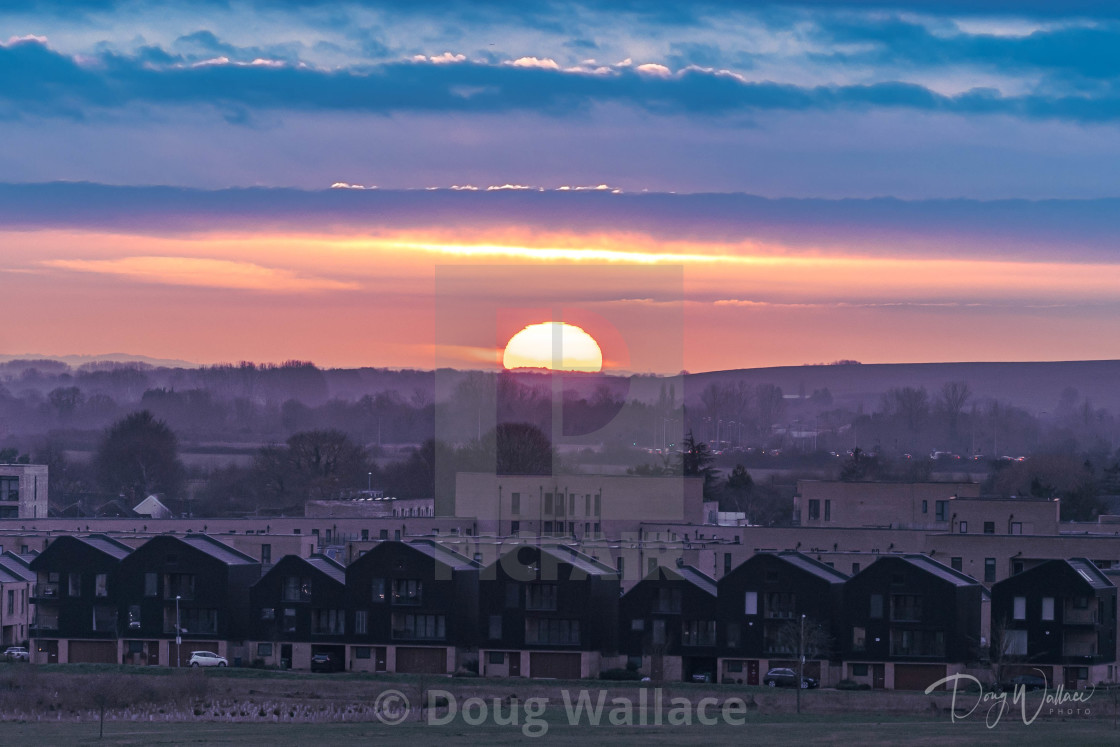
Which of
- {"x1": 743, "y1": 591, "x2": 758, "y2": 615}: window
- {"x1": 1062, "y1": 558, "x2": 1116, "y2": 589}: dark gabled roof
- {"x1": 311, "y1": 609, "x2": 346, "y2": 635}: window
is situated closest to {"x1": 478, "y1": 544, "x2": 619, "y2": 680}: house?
{"x1": 743, "y1": 591, "x2": 758, "y2": 615}: window

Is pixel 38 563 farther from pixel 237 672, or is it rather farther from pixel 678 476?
pixel 678 476

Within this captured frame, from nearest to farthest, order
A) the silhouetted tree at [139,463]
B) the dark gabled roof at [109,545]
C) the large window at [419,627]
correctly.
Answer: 1. the large window at [419,627]
2. the dark gabled roof at [109,545]
3. the silhouetted tree at [139,463]

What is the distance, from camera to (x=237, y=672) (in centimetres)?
6128

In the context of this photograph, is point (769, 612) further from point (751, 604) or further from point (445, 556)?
point (445, 556)

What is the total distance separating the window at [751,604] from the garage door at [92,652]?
2367 cm

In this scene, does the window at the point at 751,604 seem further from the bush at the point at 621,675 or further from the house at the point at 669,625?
the bush at the point at 621,675

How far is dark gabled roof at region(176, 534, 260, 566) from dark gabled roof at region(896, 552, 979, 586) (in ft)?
80.4

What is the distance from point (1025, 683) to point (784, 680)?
26.3 ft

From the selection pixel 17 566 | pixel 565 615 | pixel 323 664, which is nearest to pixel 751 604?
pixel 565 615

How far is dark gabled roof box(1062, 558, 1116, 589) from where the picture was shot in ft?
203

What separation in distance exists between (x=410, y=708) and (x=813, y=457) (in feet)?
485

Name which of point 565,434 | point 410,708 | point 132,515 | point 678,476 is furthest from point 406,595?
point 565,434

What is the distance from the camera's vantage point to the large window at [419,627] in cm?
6394
